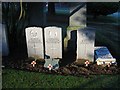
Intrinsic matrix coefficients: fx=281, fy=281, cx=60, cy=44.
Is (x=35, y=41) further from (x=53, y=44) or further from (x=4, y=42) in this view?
(x=4, y=42)

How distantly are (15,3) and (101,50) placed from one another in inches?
147

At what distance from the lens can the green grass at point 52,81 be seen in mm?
6695

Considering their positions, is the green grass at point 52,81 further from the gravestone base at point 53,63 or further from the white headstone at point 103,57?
the white headstone at point 103,57

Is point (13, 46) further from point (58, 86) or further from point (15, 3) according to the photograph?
point (58, 86)

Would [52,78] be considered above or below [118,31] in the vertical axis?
below

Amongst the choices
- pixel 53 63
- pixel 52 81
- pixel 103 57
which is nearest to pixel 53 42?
pixel 53 63

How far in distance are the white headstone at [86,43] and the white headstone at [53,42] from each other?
23.3 inches

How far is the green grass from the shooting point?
22.0 feet

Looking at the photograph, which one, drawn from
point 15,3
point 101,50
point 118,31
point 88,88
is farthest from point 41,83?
point 118,31

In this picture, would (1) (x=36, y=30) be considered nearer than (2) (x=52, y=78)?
No

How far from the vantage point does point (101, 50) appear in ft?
28.4

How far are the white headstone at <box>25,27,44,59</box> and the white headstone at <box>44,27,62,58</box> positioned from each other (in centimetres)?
17

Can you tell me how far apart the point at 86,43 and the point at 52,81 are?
183cm

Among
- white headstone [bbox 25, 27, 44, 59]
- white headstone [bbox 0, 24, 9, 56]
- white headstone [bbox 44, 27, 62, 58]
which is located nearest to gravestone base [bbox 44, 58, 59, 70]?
white headstone [bbox 44, 27, 62, 58]
